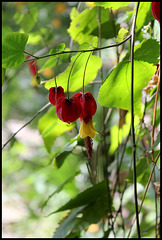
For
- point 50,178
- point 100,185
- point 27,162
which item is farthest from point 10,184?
point 100,185

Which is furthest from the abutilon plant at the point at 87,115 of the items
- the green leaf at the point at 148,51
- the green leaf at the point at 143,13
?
the green leaf at the point at 143,13

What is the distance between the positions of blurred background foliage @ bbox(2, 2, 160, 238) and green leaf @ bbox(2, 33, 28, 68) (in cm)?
6

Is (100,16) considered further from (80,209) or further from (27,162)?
(27,162)

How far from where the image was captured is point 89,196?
599 millimetres

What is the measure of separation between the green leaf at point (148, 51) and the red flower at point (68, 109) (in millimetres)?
119

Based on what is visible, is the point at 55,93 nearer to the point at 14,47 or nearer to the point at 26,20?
the point at 14,47

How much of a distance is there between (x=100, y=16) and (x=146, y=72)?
0.21 meters

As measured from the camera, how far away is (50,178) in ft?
4.62

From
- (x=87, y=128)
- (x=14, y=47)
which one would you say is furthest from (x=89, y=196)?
(x=14, y=47)

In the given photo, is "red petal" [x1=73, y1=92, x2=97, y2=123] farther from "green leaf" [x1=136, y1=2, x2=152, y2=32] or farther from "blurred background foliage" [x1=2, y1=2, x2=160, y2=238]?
"green leaf" [x1=136, y1=2, x2=152, y2=32]

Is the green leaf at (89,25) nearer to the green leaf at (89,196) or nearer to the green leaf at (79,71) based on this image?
the green leaf at (79,71)

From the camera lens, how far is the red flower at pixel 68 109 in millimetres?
381

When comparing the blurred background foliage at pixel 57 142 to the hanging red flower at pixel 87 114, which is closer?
the hanging red flower at pixel 87 114

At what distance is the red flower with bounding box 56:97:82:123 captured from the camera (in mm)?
381
